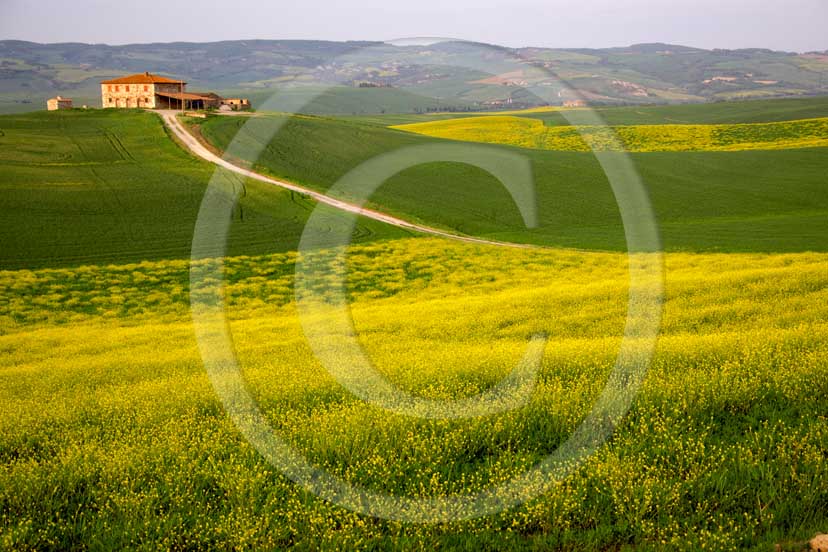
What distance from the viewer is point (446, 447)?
8430 millimetres

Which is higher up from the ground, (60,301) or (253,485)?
(253,485)

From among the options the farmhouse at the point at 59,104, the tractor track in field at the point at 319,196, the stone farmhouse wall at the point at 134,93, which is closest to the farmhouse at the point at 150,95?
the stone farmhouse wall at the point at 134,93

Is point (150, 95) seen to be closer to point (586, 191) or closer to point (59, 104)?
point (59, 104)

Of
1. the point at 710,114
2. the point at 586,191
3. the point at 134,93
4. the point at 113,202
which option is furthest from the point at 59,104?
the point at 710,114

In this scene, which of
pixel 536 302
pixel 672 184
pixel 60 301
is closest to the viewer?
pixel 536 302

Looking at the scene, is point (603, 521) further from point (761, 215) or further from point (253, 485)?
point (761, 215)

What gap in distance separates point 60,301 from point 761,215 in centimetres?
5461

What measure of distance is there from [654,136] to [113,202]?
84.8 meters

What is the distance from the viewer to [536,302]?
21641 mm

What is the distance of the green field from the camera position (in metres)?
6.96

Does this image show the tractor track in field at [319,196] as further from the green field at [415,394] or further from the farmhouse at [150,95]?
the farmhouse at [150,95]

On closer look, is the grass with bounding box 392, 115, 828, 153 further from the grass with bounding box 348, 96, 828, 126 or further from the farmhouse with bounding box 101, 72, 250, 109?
the farmhouse with bounding box 101, 72, 250, 109

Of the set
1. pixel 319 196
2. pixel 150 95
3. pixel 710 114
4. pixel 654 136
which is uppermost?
pixel 710 114

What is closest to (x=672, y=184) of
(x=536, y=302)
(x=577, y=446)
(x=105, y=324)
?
(x=536, y=302)
